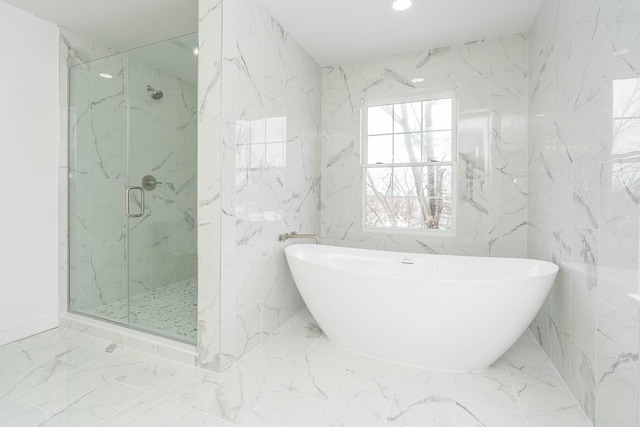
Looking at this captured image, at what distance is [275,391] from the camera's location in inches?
65.4

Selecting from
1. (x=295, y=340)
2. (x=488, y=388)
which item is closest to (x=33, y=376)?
(x=295, y=340)

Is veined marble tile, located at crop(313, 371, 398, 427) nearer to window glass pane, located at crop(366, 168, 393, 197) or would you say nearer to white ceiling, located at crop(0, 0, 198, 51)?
window glass pane, located at crop(366, 168, 393, 197)

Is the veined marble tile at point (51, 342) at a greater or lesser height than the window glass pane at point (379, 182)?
lesser

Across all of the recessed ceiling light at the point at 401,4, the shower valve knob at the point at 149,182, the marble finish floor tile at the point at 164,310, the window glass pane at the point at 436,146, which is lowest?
the marble finish floor tile at the point at 164,310

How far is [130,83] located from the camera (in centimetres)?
241

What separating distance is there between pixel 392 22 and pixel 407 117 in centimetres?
88

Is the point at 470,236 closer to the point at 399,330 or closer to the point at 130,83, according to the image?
the point at 399,330

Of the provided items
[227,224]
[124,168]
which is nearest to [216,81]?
[227,224]

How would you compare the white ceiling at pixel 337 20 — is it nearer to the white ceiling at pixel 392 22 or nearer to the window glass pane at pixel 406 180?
the white ceiling at pixel 392 22

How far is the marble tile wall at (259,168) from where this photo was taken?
6.18ft

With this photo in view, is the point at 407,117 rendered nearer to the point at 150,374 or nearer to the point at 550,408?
the point at 550,408

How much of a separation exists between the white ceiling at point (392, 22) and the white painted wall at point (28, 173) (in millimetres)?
1847

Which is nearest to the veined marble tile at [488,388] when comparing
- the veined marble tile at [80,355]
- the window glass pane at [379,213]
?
the window glass pane at [379,213]

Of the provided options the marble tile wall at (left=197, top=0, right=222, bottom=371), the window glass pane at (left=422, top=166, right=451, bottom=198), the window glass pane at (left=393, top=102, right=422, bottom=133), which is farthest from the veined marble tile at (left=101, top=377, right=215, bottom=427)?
the window glass pane at (left=393, top=102, right=422, bottom=133)
